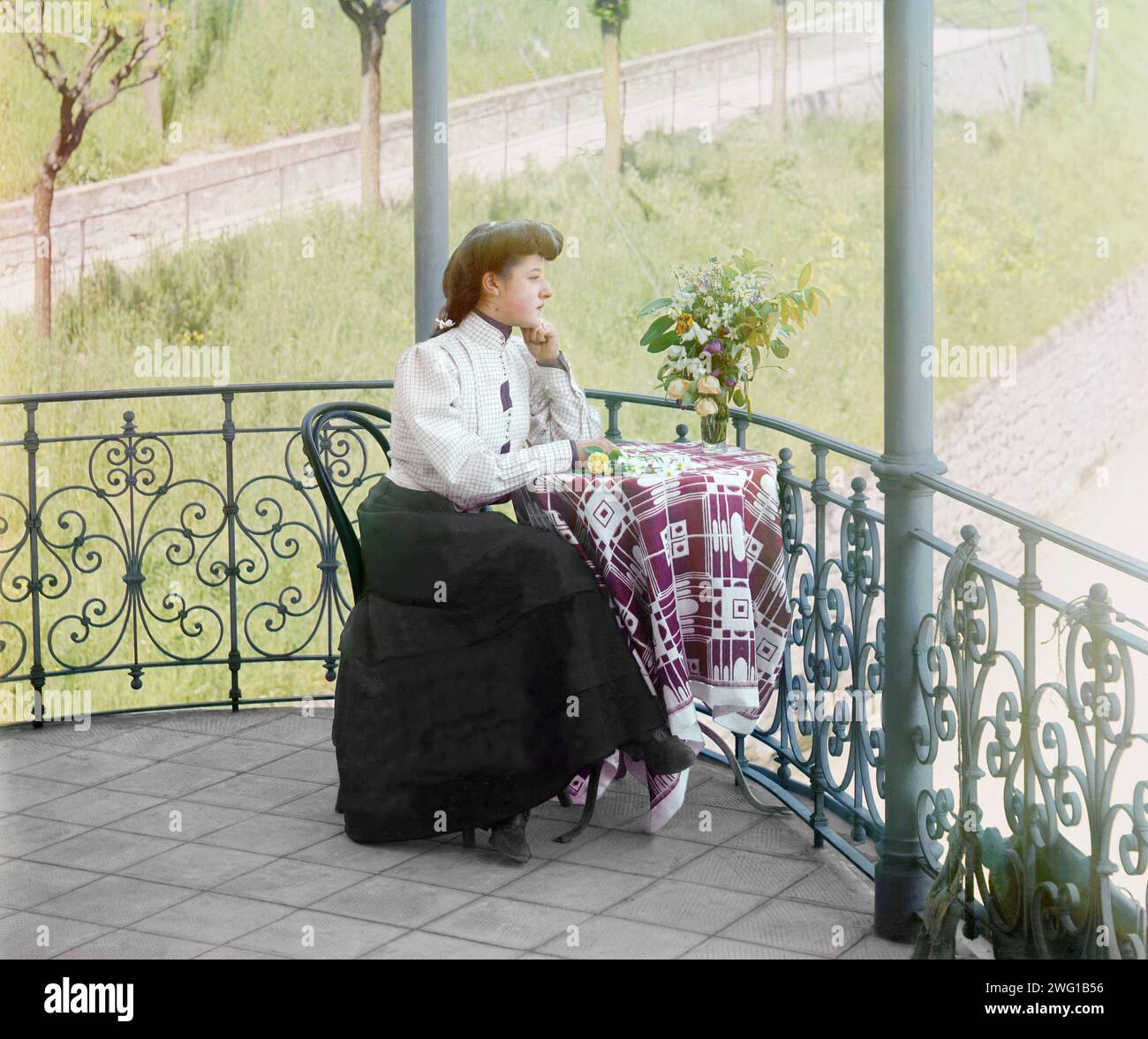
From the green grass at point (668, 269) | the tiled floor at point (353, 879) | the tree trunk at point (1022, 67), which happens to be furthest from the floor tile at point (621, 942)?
the tree trunk at point (1022, 67)

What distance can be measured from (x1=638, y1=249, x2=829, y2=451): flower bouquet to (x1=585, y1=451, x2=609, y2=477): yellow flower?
1.14 feet

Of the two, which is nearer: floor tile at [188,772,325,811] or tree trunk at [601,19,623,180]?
floor tile at [188,772,325,811]

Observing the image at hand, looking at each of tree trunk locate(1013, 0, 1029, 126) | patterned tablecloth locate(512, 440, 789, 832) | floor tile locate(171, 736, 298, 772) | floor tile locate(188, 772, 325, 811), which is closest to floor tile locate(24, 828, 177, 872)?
floor tile locate(188, 772, 325, 811)

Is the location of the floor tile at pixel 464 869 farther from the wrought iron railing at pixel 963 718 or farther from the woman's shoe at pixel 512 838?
the wrought iron railing at pixel 963 718

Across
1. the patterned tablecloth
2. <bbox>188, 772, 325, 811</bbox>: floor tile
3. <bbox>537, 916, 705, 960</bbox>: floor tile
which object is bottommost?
<bbox>537, 916, 705, 960</bbox>: floor tile

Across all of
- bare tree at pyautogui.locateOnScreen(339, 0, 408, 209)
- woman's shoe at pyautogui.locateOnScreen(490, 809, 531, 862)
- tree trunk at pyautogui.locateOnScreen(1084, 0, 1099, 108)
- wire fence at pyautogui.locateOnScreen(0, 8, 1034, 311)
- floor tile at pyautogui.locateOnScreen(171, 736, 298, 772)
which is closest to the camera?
woman's shoe at pyautogui.locateOnScreen(490, 809, 531, 862)

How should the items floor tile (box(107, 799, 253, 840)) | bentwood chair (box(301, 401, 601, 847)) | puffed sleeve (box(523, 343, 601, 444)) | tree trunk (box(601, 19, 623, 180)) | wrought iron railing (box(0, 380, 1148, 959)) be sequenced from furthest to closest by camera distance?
tree trunk (box(601, 19, 623, 180)), puffed sleeve (box(523, 343, 601, 444)), floor tile (box(107, 799, 253, 840)), bentwood chair (box(301, 401, 601, 847)), wrought iron railing (box(0, 380, 1148, 959))

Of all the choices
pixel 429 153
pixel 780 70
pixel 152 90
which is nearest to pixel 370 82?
pixel 152 90

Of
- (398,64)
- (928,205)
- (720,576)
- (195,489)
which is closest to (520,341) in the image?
(720,576)

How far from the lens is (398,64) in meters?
18.5

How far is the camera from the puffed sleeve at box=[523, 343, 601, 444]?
451 centimetres

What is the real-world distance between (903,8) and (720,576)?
1.50 metres

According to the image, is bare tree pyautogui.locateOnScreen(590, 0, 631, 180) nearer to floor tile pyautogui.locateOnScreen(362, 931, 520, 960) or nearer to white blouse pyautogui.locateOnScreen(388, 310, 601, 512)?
white blouse pyautogui.locateOnScreen(388, 310, 601, 512)

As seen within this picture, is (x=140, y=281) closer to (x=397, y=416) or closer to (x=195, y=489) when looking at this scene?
(x=195, y=489)
